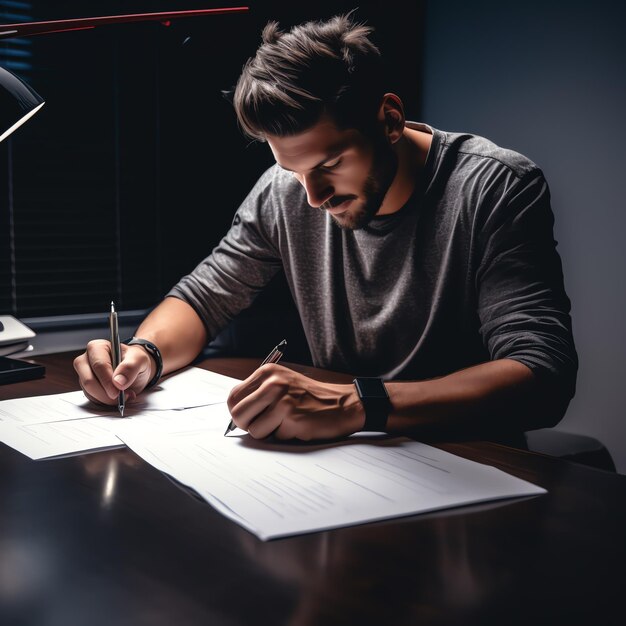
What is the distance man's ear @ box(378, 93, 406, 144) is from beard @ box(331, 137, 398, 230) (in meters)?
0.02

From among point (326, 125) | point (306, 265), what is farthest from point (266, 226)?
point (326, 125)

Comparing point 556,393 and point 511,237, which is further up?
point 511,237

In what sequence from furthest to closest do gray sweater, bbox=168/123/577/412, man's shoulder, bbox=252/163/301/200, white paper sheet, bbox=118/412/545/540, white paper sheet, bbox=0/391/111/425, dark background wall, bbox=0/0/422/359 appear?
dark background wall, bbox=0/0/422/359
man's shoulder, bbox=252/163/301/200
gray sweater, bbox=168/123/577/412
white paper sheet, bbox=0/391/111/425
white paper sheet, bbox=118/412/545/540

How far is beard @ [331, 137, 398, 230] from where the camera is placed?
126 centimetres

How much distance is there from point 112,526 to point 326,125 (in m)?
0.80

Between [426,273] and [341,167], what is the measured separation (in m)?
0.28

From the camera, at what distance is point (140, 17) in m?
1.04

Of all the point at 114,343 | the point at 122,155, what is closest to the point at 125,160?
the point at 122,155

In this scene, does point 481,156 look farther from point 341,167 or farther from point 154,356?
point 154,356

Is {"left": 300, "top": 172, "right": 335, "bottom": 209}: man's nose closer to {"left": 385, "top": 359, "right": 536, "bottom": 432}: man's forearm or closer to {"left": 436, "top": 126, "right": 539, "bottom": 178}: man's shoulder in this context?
{"left": 436, "top": 126, "right": 539, "bottom": 178}: man's shoulder

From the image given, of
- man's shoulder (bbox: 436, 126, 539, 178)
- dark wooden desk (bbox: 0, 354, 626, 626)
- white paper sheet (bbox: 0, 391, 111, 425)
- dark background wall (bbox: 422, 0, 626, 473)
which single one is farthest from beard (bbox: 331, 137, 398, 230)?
dark background wall (bbox: 422, 0, 626, 473)

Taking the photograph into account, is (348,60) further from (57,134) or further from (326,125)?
(57,134)

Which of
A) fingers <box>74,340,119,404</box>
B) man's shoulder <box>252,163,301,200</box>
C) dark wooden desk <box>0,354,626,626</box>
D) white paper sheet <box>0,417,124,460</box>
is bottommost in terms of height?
A: white paper sheet <box>0,417,124,460</box>

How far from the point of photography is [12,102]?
1005 millimetres
